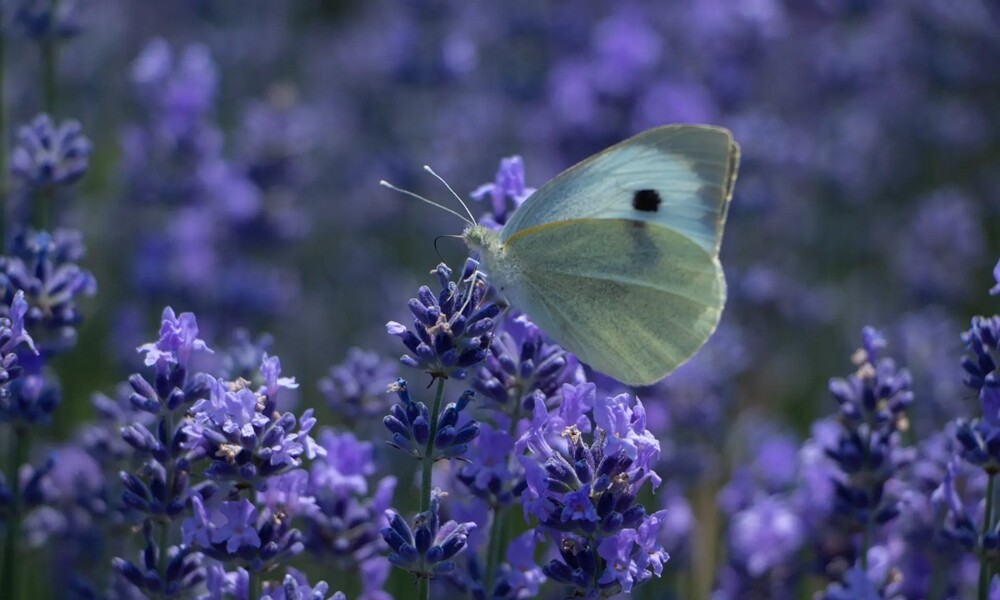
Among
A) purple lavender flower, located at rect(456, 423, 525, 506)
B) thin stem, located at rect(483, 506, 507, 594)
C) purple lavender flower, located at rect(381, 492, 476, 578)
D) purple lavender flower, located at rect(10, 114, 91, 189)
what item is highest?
purple lavender flower, located at rect(10, 114, 91, 189)

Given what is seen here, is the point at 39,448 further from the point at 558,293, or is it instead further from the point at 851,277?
the point at 851,277

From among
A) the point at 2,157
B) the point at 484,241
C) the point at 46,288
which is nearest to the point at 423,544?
the point at 484,241

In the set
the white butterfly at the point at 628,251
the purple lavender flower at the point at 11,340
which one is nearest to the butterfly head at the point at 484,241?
the white butterfly at the point at 628,251

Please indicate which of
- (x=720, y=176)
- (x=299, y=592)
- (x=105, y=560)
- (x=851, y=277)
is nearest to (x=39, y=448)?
(x=105, y=560)

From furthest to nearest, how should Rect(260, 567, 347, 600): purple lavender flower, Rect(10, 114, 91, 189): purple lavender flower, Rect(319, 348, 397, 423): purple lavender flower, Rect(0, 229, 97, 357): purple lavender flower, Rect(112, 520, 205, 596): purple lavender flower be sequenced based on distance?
Rect(10, 114, 91, 189): purple lavender flower → Rect(319, 348, 397, 423): purple lavender flower → Rect(0, 229, 97, 357): purple lavender flower → Rect(112, 520, 205, 596): purple lavender flower → Rect(260, 567, 347, 600): purple lavender flower

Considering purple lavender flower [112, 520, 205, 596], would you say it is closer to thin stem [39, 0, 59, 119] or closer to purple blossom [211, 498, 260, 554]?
purple blossom [211, 498, 260, 554]

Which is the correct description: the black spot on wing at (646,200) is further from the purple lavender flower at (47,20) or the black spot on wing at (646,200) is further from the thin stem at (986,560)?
the purple lavender flower at (47,20)

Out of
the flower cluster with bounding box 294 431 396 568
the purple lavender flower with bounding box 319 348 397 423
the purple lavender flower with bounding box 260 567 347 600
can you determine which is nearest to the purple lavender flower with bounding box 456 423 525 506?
the flower cluster with bounding box 294 431 396 568
